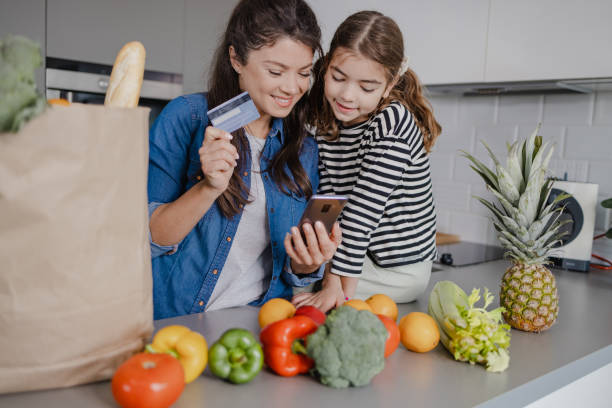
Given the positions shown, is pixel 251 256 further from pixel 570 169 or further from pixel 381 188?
pixel 570 169

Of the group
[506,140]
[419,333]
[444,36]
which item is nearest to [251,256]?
[419,333]

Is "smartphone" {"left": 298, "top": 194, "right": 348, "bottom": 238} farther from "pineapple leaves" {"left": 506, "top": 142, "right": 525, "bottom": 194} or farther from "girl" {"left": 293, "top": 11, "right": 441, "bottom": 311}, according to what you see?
"pineapple leaves" {"left": 506, "top": 142, "right": 525, "bottom": 194}

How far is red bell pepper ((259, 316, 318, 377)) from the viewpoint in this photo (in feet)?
2.29

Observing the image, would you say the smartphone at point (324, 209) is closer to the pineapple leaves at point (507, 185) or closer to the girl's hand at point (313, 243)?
the girl's hand at point (313, 243)

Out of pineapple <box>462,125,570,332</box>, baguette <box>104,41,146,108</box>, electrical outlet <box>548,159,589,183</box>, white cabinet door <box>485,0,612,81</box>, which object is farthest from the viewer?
electrical outlet <box>548,159,589,183</box>

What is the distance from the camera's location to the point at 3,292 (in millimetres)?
539

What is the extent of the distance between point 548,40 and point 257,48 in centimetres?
106

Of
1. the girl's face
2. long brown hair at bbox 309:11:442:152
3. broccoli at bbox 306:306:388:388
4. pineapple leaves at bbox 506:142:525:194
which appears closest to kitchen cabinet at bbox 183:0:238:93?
long brown hair at bbox 309:11:442:152

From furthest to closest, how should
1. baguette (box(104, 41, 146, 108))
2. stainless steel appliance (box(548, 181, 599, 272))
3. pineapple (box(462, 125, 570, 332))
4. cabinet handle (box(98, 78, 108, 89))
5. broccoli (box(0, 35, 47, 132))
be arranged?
cabinet handle (box(98, 78, 108, 89)) < stainless steel appliance (box(548, 181, 599, 272)) < pineapple (box(462, 125, 570, 332)) < baguette (box(104, 41, 146, 108)) < broccoli (box(0, 35, 47, 132))

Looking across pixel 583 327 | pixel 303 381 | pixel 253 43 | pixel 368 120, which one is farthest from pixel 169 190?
pixel 583 327

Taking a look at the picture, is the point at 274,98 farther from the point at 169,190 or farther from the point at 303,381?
the point at 303,381

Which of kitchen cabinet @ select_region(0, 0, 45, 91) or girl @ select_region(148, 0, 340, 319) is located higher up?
kitchen cabinet @ select_region(0, 0, 45, 91)

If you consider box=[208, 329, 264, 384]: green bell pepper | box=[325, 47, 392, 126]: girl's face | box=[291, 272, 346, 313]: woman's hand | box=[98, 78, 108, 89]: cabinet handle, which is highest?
box=[98, 78, 108, 89]: cabinet handle

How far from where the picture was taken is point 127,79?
646 millimetres
